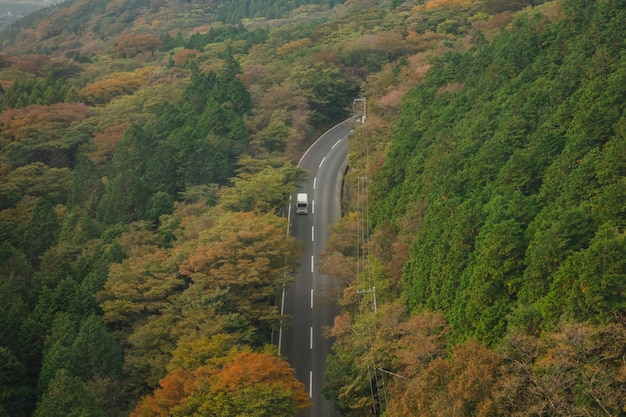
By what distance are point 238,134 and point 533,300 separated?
34.7 metres

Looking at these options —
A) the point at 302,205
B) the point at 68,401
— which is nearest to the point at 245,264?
the point at 68,401

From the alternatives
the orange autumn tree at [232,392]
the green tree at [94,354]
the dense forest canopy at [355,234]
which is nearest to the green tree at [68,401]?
the dense forest canopy at [355,234]

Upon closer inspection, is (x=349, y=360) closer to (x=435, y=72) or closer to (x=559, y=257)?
(x=559, y=257)

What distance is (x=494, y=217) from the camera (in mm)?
29297

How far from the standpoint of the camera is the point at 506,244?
27703 mm

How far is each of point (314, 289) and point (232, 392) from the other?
1561cm

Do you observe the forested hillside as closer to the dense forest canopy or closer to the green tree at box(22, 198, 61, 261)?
the dense forest canopy

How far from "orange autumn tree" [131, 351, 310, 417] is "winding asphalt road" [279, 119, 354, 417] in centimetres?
591

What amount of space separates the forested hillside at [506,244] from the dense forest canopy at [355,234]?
0.32 feet

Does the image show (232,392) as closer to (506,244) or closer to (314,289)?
(506,244)

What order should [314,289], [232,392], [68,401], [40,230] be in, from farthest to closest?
[40,230] < [314,289] < [68,401] < [232,392]

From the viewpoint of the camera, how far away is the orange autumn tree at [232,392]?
29.2 metres

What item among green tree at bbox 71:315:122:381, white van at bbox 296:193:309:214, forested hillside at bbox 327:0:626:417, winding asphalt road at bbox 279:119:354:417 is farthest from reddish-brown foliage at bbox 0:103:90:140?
forested hillside at bbox 327:0:626:417

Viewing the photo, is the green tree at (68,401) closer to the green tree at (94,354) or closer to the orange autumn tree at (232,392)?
the orange autumn tree at (232,392)
